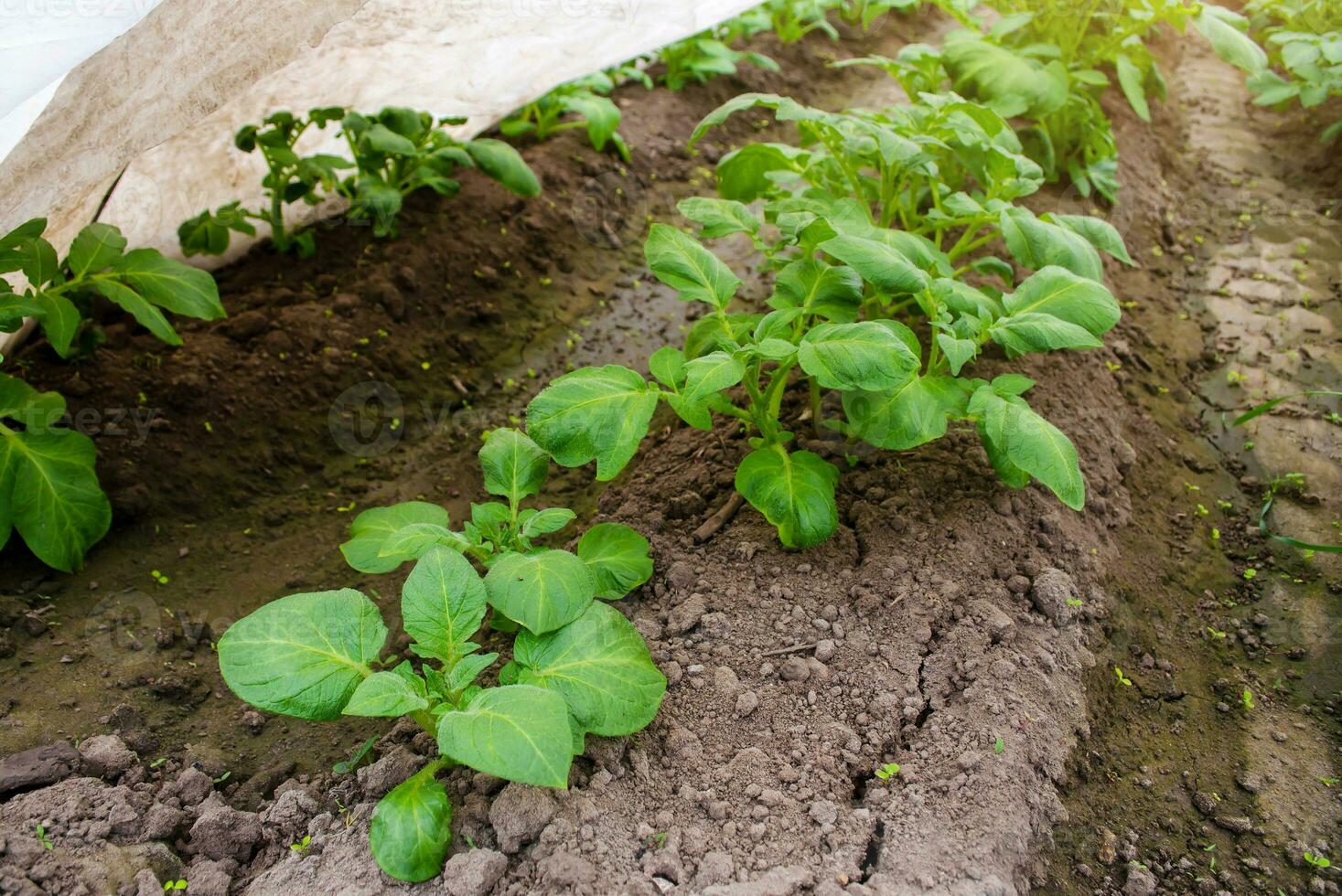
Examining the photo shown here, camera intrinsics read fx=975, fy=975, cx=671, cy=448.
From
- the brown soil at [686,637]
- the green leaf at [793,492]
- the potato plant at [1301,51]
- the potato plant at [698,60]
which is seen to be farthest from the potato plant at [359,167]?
the potato plant at [1301,51]

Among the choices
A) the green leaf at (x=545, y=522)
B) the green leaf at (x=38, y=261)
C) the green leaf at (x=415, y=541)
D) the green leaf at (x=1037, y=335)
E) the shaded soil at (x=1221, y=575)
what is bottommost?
the shaded soil at (x=1221, y=575)

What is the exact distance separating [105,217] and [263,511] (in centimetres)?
95

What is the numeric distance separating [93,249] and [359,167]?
0.90 metres

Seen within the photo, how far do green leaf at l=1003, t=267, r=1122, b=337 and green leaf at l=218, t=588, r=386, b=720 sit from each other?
1.41 metres

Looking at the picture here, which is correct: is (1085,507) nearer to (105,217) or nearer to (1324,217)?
(1324,217)

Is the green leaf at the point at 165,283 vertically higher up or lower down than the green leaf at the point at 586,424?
higher up

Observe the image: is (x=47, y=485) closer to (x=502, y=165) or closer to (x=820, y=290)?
(x=502, y=165)

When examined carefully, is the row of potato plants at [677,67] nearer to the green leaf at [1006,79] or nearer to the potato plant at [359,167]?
the potato plant at [359,167]

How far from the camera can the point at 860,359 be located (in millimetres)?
1714

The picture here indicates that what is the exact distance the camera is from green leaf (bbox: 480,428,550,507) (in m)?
1.90

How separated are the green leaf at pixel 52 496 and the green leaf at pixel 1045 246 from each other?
2.07 m

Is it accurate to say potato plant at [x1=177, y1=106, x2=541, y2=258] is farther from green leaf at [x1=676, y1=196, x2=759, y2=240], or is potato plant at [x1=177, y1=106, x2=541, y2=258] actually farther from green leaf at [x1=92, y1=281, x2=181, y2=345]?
green leaf at [x1=676, y1=196, x2=759, y2=240]

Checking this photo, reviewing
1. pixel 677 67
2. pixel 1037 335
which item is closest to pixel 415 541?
pixel 1037 335

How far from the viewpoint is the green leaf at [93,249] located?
216cm
